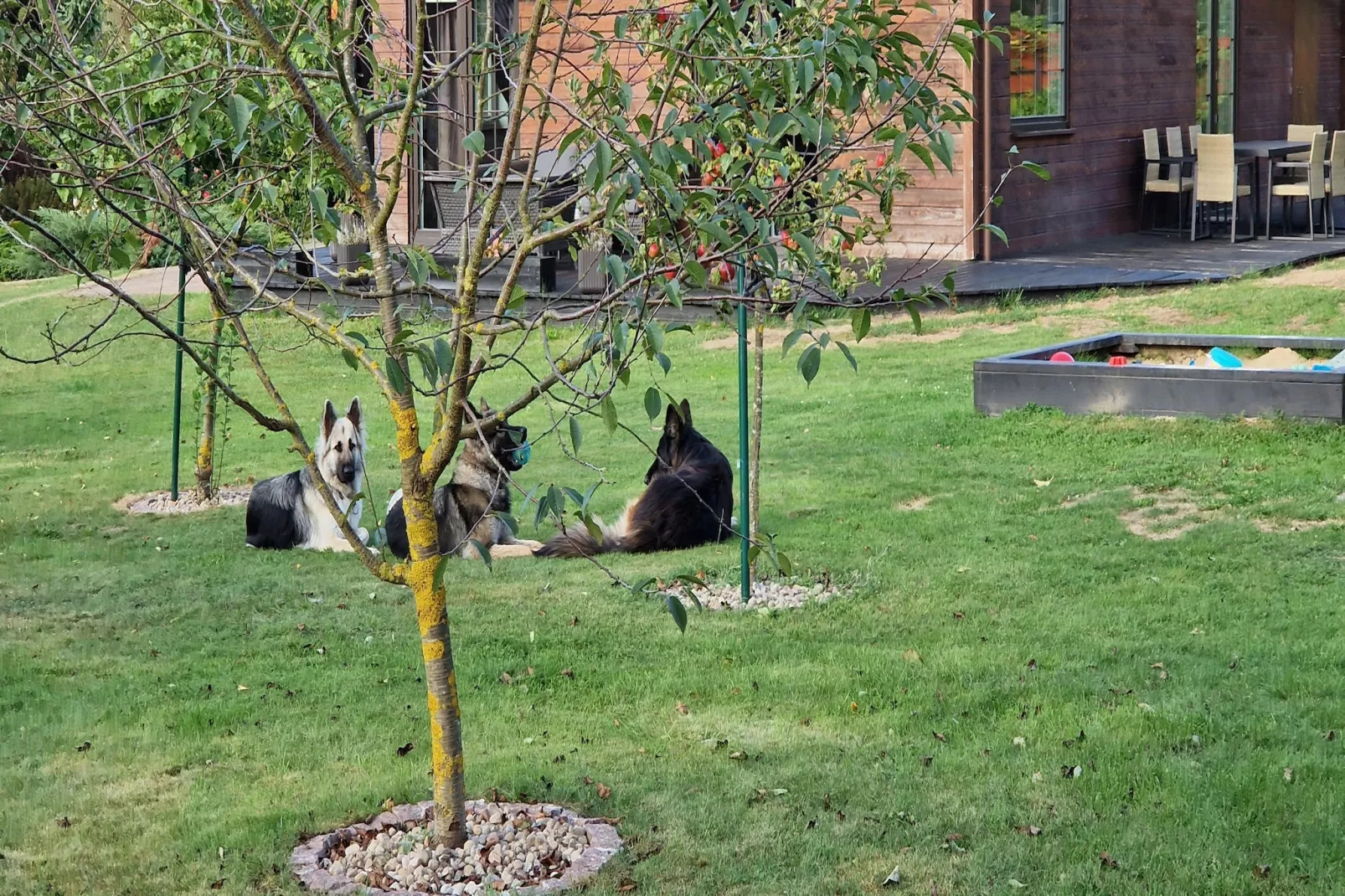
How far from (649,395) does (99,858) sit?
2364 millimetres

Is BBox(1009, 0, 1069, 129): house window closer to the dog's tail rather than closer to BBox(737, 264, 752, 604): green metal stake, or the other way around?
the dog's tail

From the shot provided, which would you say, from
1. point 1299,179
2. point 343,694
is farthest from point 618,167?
point 1299,179

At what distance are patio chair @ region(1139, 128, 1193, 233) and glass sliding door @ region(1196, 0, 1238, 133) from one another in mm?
1845

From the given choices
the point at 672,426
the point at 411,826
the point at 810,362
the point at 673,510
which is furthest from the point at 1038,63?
the point at 810,362

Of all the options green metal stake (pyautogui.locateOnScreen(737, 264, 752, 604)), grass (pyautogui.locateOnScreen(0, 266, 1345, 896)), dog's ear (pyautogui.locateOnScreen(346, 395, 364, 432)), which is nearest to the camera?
grass (pyautogui.locateOnScreen(0, 266, 1345, 896))

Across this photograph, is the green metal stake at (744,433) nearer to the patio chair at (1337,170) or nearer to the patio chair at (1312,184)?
the patio chair at (1312,184)

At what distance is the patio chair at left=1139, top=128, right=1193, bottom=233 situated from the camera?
1938cm

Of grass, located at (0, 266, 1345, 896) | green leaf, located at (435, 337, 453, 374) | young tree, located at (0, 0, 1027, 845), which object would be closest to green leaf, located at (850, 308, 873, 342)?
young tree, located at (0, 0, 1027, 845)

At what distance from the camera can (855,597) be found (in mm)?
6980

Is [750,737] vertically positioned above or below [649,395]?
below

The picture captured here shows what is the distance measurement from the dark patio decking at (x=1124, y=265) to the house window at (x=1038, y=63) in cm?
158

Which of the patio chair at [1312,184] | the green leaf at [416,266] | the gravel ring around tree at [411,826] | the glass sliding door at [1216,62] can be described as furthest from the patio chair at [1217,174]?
the green leaf at [416,266]

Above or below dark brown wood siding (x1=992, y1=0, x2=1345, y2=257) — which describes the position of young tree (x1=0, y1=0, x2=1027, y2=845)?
below

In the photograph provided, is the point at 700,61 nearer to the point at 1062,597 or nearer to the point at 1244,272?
the point at 1062,597
